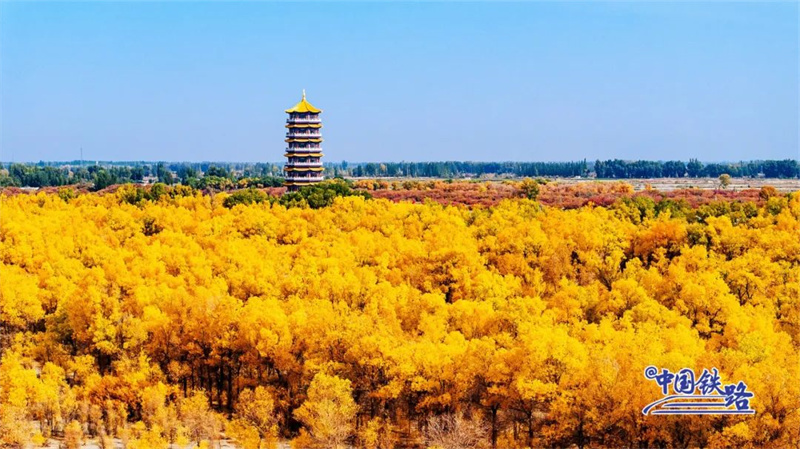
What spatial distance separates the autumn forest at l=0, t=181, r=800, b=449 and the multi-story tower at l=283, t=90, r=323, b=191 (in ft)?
114

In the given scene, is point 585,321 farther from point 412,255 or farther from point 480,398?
point 412,255

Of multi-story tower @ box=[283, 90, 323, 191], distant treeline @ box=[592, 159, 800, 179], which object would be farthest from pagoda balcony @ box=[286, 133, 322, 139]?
distant treeline @ box=[592, 159, 800, 179]

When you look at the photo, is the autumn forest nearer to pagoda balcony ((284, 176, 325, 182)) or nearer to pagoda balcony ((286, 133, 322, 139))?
pagoda balcony ((284, 176, 325, 182))

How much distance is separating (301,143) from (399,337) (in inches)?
2103

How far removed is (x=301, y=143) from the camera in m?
78.5

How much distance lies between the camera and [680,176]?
591 feet

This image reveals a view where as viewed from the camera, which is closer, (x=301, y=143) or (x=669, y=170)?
(x=301, y=143)

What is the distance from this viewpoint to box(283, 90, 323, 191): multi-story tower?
78.0m

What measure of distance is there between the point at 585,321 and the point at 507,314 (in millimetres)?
2562

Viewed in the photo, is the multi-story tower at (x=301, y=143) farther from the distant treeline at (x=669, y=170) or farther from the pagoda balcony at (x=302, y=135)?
the distant treeline at (x=669, y=170)

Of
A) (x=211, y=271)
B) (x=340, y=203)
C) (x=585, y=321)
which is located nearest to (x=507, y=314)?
(x=585, y=321)

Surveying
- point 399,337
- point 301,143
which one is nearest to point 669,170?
point 301,143

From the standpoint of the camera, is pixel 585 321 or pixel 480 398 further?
pixel 585 321

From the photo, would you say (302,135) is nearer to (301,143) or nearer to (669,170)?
(301,143)
